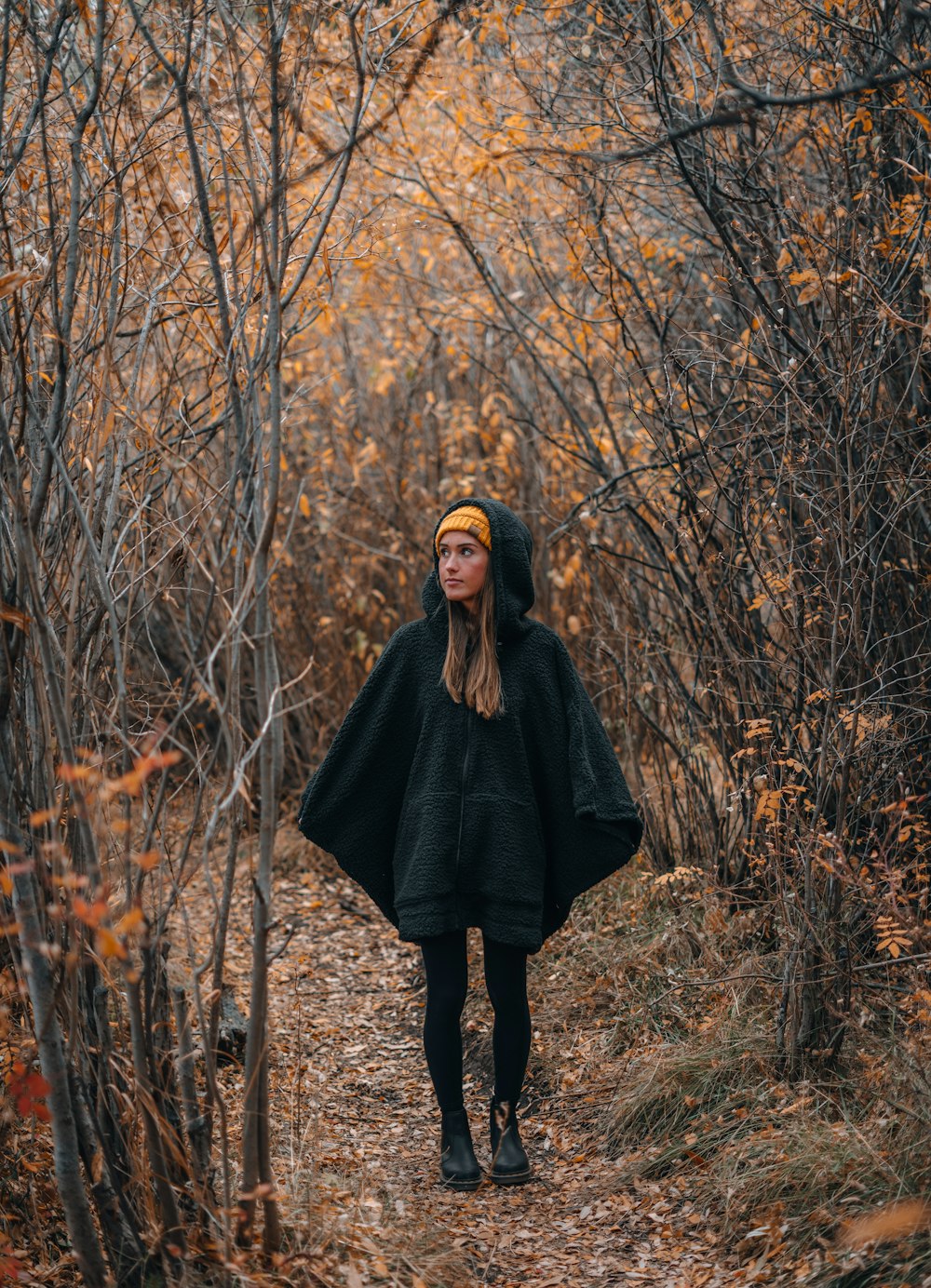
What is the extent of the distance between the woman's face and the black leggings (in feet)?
3.19

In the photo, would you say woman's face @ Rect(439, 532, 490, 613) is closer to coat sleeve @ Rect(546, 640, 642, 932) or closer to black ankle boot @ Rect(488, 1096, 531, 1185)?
coat sleeve @ Rect(546, 640, 642, 932)

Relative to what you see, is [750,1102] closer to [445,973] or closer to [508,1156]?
[508,1156]

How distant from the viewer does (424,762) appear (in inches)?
139

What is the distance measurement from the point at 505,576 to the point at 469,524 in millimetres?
192

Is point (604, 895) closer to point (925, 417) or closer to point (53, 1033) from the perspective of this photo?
point (925, 417)

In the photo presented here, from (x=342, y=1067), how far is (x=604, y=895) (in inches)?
52.3

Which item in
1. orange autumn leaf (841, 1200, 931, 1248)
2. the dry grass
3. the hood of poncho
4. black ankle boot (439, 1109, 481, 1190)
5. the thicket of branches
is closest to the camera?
the thicket of branches

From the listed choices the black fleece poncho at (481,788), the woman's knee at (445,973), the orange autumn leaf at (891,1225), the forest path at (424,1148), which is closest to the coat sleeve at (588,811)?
the black fleece poncho at (481,788)

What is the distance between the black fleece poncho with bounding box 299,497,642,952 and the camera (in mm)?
3438

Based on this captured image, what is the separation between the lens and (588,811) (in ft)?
11.1

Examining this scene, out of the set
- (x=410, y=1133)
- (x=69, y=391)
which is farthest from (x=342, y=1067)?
(x=69, y=391)

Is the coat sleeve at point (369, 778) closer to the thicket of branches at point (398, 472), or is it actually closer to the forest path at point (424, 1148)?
the thicket of branches at point (398, 472)

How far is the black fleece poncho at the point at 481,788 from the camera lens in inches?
135

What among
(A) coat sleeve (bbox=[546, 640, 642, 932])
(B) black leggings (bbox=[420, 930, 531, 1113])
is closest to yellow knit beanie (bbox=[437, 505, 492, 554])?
(A) coat sleeve (bbox=[546, 640, 642, 932])
